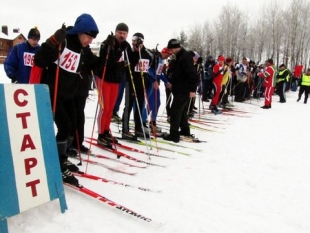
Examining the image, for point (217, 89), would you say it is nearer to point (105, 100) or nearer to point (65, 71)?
point (105, 100)

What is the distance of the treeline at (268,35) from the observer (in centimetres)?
3778

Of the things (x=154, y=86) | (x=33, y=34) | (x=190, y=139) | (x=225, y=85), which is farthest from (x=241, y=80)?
(x=33, y=34)

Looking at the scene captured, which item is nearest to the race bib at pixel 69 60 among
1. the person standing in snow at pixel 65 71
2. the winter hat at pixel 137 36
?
the person standing in snow at pixel 65 71

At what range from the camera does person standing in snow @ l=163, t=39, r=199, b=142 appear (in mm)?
5579

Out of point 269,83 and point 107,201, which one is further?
point 269,83

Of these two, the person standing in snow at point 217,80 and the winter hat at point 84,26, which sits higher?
the winter hat at point 84,26

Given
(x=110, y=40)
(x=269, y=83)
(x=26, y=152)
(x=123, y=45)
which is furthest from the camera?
(x=269, y=83)

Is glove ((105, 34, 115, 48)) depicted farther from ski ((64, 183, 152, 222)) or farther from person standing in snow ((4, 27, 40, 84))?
ski ((64, 183, 152, 222))

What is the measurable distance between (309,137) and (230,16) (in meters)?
41.9

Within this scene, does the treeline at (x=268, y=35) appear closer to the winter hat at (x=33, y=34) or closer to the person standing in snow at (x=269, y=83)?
the person standing in snow at (x=269, y=83)

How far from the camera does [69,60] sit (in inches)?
127

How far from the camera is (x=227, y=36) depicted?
44281mm

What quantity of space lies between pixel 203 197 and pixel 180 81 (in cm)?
290

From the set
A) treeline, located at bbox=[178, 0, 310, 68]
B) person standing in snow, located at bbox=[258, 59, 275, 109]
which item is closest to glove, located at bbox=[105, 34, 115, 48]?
person standing in snow, located at bbox=[258, 59, 275, 109]
